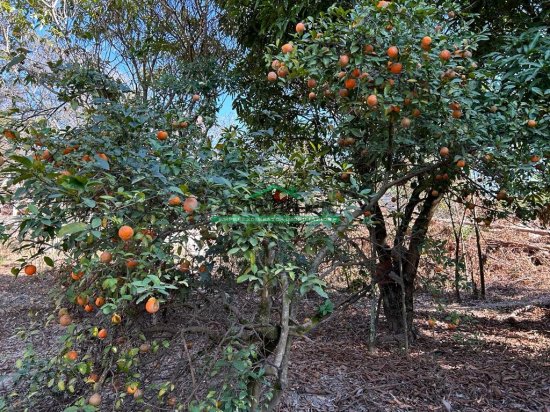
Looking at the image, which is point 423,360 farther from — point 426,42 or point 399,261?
point 426,42

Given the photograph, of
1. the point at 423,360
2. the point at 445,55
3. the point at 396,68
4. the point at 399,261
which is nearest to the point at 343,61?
the point at 396,68

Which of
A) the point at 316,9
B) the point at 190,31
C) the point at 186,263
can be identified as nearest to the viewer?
the point at 186,263

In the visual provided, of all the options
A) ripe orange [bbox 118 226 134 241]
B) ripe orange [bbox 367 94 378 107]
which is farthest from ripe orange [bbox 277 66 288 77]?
ripe orange [bbox 118 226 134 241]

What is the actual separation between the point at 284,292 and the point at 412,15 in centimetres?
139

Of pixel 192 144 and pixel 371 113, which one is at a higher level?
pixel 371 113

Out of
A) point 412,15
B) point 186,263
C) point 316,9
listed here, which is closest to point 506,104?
point 412,15

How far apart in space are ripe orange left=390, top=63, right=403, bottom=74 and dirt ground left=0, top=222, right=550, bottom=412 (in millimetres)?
1733

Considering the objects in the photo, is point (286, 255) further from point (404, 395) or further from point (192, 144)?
point (404, 395)

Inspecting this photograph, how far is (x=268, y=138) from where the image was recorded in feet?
10.5

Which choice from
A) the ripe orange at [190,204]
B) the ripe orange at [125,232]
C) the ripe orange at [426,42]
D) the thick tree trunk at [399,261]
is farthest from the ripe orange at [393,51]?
the thick tree trunk at [399,261]

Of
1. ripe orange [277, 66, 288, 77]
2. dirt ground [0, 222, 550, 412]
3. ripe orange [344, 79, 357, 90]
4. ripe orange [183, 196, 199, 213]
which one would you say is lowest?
dirt ground [0, 222, 550, 412]

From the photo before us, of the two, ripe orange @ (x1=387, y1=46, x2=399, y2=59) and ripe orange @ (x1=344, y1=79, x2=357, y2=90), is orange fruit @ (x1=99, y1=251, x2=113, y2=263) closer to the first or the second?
ripe orange @ (x1=344, y1=79, x2=357, y2=90)

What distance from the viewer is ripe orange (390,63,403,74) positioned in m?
1.98

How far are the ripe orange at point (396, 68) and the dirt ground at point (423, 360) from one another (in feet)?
5.69
